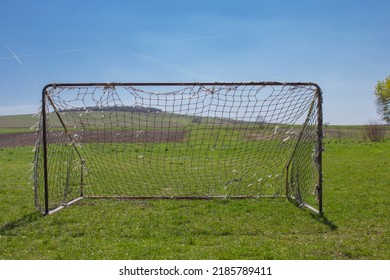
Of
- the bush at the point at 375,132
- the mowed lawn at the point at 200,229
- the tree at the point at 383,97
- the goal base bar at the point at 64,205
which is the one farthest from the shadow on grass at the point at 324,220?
the tree at the point at 383,97

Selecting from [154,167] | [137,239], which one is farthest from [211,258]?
[154,167]

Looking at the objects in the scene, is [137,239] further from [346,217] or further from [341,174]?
[341,174]

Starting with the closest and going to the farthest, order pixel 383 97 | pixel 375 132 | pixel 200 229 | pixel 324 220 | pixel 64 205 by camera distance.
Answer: pixel 200 229
pixel 324 220
pixel 64 205
pixel 375 132
pixel 383 97

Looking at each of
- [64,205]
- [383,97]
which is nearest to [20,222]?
[64,205]

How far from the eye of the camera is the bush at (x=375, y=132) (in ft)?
97.3

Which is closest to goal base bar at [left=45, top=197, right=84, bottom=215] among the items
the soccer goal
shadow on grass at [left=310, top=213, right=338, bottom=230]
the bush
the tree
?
the soccer goal

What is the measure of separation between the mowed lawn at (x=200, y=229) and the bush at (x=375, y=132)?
21.9 metres

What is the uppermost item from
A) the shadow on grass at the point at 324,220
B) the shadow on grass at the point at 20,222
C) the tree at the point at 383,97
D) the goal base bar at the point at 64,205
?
the tree at the point at 383,97

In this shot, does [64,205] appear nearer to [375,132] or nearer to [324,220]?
[324,220]

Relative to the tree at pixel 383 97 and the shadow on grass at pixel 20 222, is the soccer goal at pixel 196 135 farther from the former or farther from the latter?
the tree at pixel 383 97

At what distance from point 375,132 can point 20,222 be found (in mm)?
27824

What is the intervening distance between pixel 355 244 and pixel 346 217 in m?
1.60

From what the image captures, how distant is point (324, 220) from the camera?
6934mm

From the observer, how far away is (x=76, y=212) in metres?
7.66
